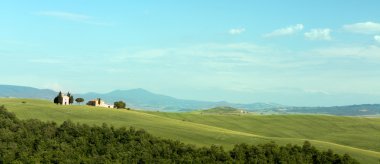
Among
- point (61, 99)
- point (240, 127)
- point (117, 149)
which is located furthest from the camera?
point (61, 99)

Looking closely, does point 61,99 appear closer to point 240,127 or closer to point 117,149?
point 240,127

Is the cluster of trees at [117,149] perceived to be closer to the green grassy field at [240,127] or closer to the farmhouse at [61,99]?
the green grassy field at [240,127]

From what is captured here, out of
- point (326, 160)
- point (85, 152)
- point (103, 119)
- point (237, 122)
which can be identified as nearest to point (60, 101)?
point (103, 119)

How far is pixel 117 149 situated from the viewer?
268 ft

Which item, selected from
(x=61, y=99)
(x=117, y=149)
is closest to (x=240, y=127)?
(x=61, y=99)

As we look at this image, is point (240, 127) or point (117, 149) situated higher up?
point (240, 127)

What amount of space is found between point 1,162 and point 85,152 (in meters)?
12.4

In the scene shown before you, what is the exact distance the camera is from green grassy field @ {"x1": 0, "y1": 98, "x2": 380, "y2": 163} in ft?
301

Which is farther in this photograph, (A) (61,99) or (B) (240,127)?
(A) (61,99)

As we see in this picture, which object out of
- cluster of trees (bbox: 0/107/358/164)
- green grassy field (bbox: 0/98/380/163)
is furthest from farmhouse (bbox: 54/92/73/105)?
cluster of trees (bbox: 0/107/358/164)

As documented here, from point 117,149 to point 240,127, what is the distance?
196 ft

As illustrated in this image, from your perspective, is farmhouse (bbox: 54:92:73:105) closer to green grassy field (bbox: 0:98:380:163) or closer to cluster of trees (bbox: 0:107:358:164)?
green grassy field (bbox: 0:98:380:163)

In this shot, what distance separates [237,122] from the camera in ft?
474

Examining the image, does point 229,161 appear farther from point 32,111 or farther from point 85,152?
point 32,111
